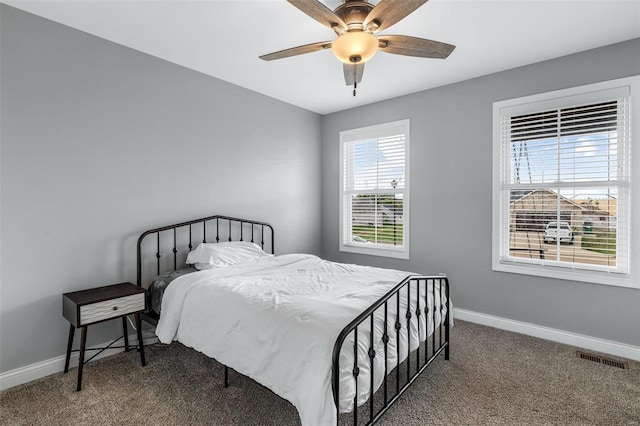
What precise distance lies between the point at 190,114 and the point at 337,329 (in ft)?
8.91

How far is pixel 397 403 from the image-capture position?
2.03 meters

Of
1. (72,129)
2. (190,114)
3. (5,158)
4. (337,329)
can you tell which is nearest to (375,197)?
(190,114)

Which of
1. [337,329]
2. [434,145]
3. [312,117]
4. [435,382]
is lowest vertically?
[435,382]

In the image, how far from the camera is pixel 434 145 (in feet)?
12.3

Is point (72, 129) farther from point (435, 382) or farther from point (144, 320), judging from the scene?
point (435, 382)

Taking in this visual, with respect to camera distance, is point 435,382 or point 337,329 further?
point 435,382

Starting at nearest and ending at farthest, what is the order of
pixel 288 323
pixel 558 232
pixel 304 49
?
1. pixel 288 323
2. pixel 304 49
3. pixel 558 232

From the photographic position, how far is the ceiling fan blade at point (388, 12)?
5.61ft

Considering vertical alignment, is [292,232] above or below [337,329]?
above

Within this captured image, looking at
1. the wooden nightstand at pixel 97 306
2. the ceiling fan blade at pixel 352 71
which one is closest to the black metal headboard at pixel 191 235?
the wooden nightstand at pixel 97 306

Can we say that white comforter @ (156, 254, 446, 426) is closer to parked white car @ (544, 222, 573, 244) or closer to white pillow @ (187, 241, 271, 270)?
white pillow @ (187, 241, 271, 270)

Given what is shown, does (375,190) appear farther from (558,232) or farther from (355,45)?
(355,45)

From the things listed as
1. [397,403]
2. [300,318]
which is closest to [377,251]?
Answer: [397,403]

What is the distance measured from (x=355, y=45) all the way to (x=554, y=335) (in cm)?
317
